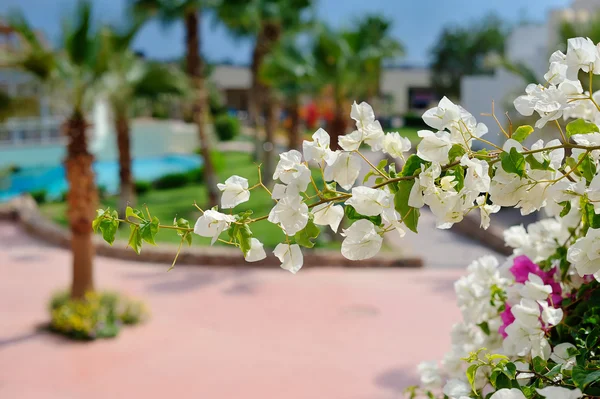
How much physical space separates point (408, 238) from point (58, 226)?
260 inches

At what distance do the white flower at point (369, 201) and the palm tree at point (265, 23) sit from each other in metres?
13.8

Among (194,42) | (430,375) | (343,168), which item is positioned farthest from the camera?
(194,42)

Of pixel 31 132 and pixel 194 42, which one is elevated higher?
pixel 194 42

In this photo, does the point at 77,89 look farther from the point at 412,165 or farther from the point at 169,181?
the point at 169,181

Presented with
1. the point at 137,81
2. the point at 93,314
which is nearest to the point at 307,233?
the point at 93,314

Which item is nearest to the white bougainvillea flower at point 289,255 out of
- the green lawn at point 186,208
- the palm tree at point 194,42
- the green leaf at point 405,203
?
the green leaf at point 405,203

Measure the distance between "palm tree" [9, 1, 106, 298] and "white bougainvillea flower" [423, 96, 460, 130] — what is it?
665 centimetres

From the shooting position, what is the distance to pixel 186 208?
589 inches

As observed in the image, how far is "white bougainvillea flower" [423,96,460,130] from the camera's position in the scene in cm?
127

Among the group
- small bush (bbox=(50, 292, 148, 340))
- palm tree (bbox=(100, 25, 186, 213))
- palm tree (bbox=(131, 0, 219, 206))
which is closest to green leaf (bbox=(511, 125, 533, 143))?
small bush (bbox=(50, 292, 148, 340))

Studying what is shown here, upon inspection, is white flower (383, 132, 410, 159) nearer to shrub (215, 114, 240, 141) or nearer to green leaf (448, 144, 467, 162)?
green leaf (448, 144, 467, 162)

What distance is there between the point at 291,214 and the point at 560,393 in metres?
0.58

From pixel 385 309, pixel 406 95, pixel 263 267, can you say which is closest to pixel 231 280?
pixel 263 267

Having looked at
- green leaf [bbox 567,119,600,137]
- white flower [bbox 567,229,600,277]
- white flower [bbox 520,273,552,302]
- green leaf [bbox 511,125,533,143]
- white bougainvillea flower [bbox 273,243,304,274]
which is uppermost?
green leaf [bbox 567,119,600,137]
